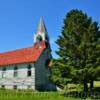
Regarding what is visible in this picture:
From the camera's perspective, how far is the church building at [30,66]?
149 ft

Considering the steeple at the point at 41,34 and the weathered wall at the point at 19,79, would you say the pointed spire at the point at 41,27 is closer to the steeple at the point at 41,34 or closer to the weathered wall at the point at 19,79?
the steeple at the point at 41,34

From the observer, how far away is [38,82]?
4588 centimetres

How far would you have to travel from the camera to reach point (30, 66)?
45.8m

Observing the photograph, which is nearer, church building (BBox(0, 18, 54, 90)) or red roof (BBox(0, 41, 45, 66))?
church building (BBox(0, 18, 54, 90))

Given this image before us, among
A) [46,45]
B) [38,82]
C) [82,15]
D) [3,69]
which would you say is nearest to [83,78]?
[82,15]

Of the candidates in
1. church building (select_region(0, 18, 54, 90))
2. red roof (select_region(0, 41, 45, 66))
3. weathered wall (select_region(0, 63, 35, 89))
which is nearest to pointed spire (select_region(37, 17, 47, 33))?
church building (select_region(0, 18, 54, 90))

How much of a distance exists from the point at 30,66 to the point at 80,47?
14211mm

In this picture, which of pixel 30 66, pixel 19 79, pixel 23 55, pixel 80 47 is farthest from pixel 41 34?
pixel 80 47

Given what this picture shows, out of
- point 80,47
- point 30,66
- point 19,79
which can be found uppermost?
point 80,47

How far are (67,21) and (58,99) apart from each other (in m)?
12.6

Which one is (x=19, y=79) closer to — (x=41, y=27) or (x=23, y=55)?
(x=23, y=55)

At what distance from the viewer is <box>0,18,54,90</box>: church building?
45531 millimetres

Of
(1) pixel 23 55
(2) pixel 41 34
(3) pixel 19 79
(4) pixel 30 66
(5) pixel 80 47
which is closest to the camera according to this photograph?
(5) pixel 80 47

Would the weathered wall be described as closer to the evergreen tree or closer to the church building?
the church building
